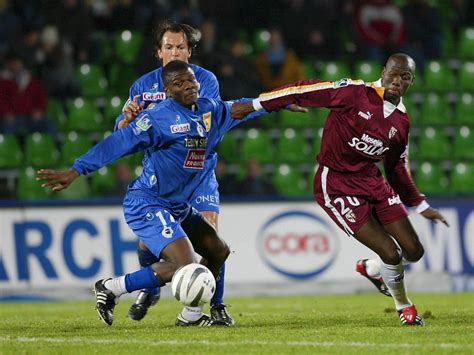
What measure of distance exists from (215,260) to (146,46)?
8.33 m

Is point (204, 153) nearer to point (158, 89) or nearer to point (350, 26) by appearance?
point (158, 89)

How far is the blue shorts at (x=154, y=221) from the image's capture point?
8264mm

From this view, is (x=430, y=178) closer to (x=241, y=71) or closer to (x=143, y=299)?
(x=241, y=71)

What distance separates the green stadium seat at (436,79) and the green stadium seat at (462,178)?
6.81 ft

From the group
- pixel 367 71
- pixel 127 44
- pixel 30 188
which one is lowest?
pixel 30 188

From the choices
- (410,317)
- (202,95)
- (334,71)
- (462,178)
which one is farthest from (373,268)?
(334,71)

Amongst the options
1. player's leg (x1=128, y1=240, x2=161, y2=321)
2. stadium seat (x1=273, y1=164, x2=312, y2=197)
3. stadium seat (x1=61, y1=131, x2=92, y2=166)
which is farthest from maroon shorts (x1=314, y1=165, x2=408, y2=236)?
stadium seat (x1=61, y1=131, x2=92, y2=166)

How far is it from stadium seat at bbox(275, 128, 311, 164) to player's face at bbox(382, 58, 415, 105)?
7650mm

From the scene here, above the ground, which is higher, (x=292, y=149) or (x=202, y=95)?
(x=202, y=95)

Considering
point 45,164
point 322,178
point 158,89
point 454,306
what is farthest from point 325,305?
point 45,164

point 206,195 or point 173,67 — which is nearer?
point 173,67

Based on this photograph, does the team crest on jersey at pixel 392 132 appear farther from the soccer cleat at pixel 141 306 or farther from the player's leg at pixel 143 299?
the soccer cleat at pixel 141 306

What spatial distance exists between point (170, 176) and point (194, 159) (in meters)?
0.23

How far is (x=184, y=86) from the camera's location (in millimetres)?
8289
